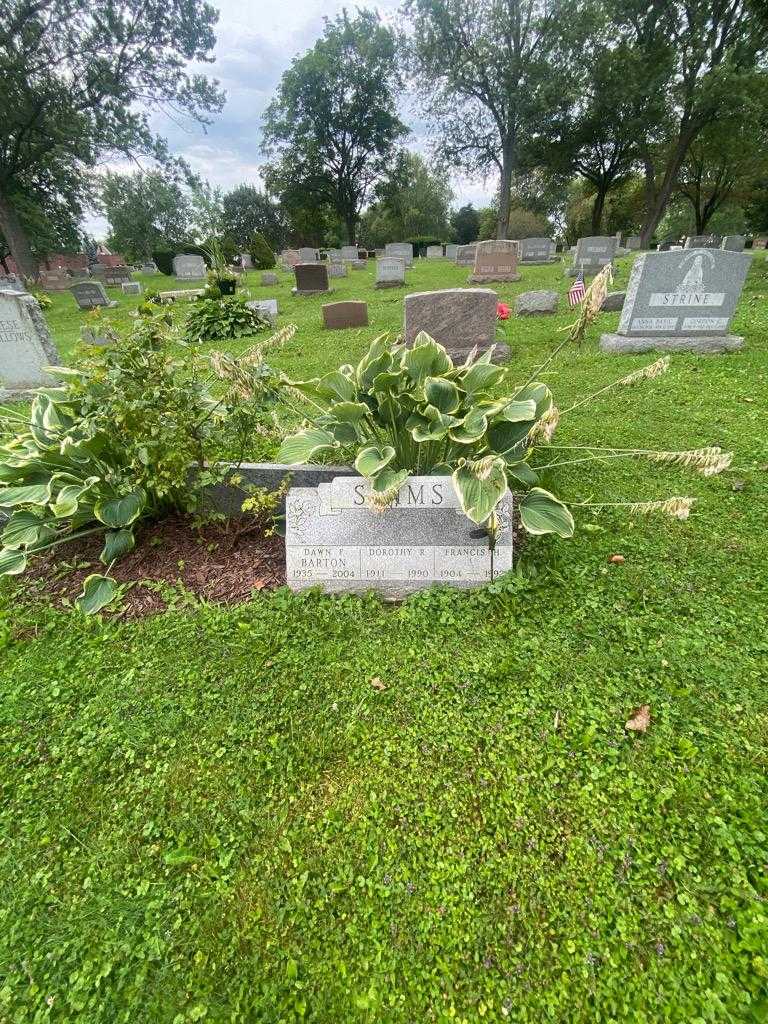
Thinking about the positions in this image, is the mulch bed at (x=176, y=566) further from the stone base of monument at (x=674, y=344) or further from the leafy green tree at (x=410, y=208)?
the leafy green tree at (x=410, y=208)

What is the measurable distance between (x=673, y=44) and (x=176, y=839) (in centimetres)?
3062

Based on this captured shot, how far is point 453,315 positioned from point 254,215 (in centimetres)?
4857

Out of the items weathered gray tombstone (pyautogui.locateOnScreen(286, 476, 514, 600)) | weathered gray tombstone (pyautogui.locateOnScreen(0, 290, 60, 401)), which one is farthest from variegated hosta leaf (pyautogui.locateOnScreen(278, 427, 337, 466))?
weathered gray tombstone (pyautogui.locateOnScreen(0, 290, 60, 401))

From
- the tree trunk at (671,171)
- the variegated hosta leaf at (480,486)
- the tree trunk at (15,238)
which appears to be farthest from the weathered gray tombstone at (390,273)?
the tree trunk at (671,171)

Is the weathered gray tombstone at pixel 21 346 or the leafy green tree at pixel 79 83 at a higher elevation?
the leafy green tree at pixel 79 83

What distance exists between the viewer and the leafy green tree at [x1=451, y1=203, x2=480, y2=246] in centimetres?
4250

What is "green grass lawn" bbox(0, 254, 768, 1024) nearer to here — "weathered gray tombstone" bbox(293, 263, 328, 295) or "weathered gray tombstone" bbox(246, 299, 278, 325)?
"weathered gray tombstone" bbox(246, 299, 278, 325)

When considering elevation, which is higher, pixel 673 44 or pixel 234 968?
pixel 673 44

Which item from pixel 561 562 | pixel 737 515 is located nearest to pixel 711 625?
pixel 561 562

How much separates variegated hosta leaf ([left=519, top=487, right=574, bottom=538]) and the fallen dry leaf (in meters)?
0.75

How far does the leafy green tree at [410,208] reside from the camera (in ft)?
130

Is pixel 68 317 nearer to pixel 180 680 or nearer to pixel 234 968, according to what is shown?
pixel 180 680

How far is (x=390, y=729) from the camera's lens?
1796mm

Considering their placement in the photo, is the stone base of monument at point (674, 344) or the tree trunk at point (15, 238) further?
the tree trunk at point (15, 238)
